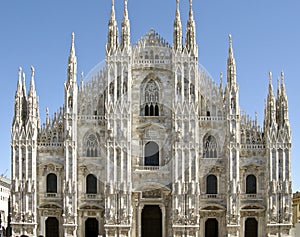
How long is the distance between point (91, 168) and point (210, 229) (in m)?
10.9

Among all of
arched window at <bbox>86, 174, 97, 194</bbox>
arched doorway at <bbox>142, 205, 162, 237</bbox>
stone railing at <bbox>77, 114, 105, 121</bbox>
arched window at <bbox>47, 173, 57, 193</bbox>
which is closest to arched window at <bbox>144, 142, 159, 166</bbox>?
arched doorway at <bbox>142, 205, 162, 237</bbox>

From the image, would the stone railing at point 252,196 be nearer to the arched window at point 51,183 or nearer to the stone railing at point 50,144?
the arched window at point 51,183

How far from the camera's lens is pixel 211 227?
158 feet

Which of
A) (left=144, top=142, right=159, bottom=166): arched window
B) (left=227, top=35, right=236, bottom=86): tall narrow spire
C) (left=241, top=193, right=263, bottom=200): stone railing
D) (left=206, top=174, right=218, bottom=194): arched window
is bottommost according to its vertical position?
(left=241, top=193, right=263, bottom=200): stone railing

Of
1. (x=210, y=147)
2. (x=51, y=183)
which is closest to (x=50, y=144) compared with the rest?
(x=51, y=183)

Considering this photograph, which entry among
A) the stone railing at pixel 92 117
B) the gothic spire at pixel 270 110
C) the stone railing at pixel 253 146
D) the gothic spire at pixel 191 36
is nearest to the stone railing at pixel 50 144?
the stone railing at pixel 92 117

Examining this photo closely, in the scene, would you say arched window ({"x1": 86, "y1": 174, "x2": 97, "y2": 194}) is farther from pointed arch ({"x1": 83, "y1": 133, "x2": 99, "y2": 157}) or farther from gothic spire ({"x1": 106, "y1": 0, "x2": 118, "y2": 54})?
gothic spire ({"x1": 106, "y1": 0, "x2": 118, "y2": 54})

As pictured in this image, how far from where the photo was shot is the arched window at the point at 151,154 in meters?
48.7

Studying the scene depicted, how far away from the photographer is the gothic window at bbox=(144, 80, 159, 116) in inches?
1938

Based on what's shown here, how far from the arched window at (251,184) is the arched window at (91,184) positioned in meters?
12.5

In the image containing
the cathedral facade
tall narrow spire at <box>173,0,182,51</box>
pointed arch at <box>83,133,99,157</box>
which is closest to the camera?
the cathedral facade

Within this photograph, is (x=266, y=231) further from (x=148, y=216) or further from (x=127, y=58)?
(x=127, y=58)

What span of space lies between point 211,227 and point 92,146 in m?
11.8

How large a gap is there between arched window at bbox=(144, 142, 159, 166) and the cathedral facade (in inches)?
3.4
